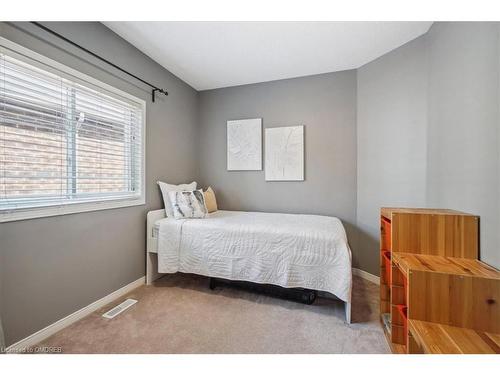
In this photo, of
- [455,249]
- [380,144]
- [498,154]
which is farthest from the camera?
[380,144]

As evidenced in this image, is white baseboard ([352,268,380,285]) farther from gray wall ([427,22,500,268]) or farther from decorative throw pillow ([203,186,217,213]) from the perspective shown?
decorative throw pillow ([203,186,217,213])

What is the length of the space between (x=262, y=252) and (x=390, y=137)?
5.99 ft

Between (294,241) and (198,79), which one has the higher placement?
(198,79)

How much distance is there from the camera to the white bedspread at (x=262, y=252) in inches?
67.1

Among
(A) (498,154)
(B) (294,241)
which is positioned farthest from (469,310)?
(B) (294,241)

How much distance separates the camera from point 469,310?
0.98m

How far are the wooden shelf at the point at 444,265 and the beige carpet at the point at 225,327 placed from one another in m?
0.67

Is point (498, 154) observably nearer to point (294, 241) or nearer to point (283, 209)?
point (294, 241)

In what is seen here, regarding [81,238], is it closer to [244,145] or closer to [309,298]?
[309,298]

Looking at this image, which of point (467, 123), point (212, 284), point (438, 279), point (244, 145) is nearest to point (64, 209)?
point (212, 284)

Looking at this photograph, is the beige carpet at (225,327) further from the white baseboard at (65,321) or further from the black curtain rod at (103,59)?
the black curtain rod at (103,59)

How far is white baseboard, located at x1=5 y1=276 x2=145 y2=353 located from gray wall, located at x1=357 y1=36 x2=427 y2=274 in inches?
105

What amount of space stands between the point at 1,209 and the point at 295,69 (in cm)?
294

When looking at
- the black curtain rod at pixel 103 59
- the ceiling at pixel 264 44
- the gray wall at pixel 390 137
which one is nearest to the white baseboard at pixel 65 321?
the black curtain rod at pixel 103 59
